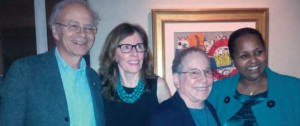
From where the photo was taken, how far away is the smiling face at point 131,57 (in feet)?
5.77

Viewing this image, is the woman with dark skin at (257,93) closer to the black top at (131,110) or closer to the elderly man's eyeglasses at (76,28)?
the black top at (131,110)

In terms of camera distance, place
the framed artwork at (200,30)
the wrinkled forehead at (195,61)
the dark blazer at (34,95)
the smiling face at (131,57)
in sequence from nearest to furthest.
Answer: the dark blazer at (34,95), the wrinkled forehead at (195,61), the smiling face at (131,57), the framed artwork at (200,30)

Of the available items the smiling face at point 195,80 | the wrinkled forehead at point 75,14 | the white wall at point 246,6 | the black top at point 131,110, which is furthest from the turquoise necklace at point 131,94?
the white wall at point 246,6

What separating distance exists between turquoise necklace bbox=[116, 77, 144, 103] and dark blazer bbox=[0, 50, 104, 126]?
42cm

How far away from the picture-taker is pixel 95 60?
255 centimetres

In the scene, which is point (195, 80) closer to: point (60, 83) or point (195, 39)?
point (60, 83)

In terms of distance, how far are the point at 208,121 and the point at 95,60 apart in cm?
136

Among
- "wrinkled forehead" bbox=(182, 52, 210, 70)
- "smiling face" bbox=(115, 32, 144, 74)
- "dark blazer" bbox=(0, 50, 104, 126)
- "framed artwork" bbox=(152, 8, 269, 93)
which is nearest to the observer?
"dark blazer" bbox=(0, 50, 104, 126)

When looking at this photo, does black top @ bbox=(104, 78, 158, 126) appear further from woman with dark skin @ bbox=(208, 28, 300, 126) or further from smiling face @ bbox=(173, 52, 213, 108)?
woman with dark skin @ bbox=(208, 28, 300, 126)

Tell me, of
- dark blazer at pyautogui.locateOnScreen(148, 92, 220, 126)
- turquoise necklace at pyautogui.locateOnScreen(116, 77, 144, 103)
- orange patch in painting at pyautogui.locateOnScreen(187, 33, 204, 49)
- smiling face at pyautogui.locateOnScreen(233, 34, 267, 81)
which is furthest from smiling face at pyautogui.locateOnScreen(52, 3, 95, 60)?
orange patch in painting at pyautogui.locateOnScreen(187, 33, 204, 49)

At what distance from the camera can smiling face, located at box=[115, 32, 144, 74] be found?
1.76 m

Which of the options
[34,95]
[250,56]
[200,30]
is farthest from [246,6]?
[34,95]

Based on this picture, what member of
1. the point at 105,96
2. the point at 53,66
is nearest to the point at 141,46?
the point at 105,96

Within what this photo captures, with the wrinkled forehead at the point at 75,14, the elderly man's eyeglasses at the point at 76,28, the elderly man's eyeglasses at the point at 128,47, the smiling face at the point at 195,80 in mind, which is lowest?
the smiling face at the point at 195,80
